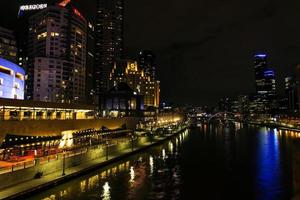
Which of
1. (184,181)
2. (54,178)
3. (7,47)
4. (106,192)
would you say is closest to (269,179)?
(184,181)

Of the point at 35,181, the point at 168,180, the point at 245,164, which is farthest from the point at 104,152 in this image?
the point at 245,164

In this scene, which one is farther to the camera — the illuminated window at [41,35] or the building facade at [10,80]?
the illuminated window at [41,35]

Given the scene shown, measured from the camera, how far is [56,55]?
160 metres

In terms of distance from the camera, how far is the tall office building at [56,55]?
15050cm

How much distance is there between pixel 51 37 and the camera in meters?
160

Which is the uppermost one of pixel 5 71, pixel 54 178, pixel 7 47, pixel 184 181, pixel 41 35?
pixel 41 35

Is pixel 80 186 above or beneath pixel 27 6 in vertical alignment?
beneath

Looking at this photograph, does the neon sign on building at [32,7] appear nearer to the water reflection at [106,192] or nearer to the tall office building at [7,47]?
the tall office building at [7,47]

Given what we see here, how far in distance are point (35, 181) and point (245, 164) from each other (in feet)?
102

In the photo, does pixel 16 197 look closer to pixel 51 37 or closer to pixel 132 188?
pixel 132 188

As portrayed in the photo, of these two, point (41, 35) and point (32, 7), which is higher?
point (32, 7)

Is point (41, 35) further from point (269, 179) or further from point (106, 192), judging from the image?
point (269, 179)

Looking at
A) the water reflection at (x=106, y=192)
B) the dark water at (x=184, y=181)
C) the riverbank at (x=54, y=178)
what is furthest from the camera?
the dark water at (x=184, y=181)

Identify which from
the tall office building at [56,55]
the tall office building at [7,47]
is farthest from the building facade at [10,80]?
the tall office building at [7,47]
